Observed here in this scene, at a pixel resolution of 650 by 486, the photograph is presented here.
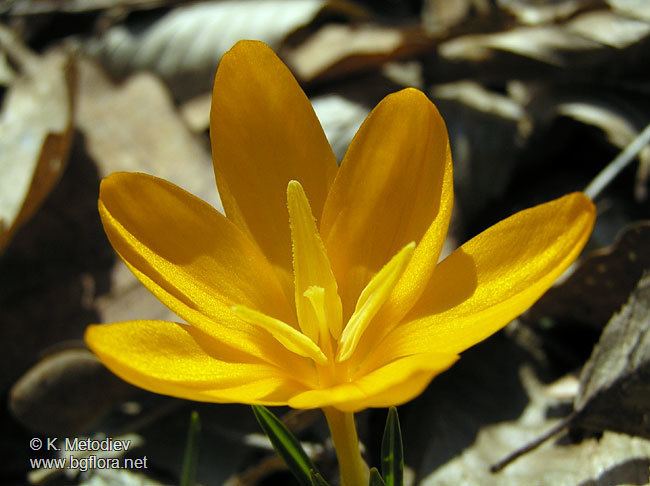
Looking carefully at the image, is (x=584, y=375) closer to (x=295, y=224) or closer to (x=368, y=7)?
(x=295, y=224)

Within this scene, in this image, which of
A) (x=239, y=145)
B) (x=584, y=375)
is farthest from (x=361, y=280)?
(x=584, y=375)

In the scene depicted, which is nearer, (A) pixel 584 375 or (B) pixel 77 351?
(A) pixel 584 375

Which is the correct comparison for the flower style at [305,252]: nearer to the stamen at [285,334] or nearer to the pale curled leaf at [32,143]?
the stamen at [285,334]

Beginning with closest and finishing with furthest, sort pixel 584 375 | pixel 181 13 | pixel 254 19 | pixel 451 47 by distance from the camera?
pixel 584 375, pixel 451 47, pixel 254 19, pixel 181 13

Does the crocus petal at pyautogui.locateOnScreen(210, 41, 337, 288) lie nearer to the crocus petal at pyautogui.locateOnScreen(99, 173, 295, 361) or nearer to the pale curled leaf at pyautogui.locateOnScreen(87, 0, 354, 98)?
the crocus petal at pyautogui.locateOnScreen(99, 173, 295, 361)

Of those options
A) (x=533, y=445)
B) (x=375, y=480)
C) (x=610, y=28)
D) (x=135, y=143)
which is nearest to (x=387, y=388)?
(x=375, y=480)

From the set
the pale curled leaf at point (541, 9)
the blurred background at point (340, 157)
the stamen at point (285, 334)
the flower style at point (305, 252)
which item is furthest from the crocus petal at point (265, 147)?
the pale curled leaf at point (541, 9)
